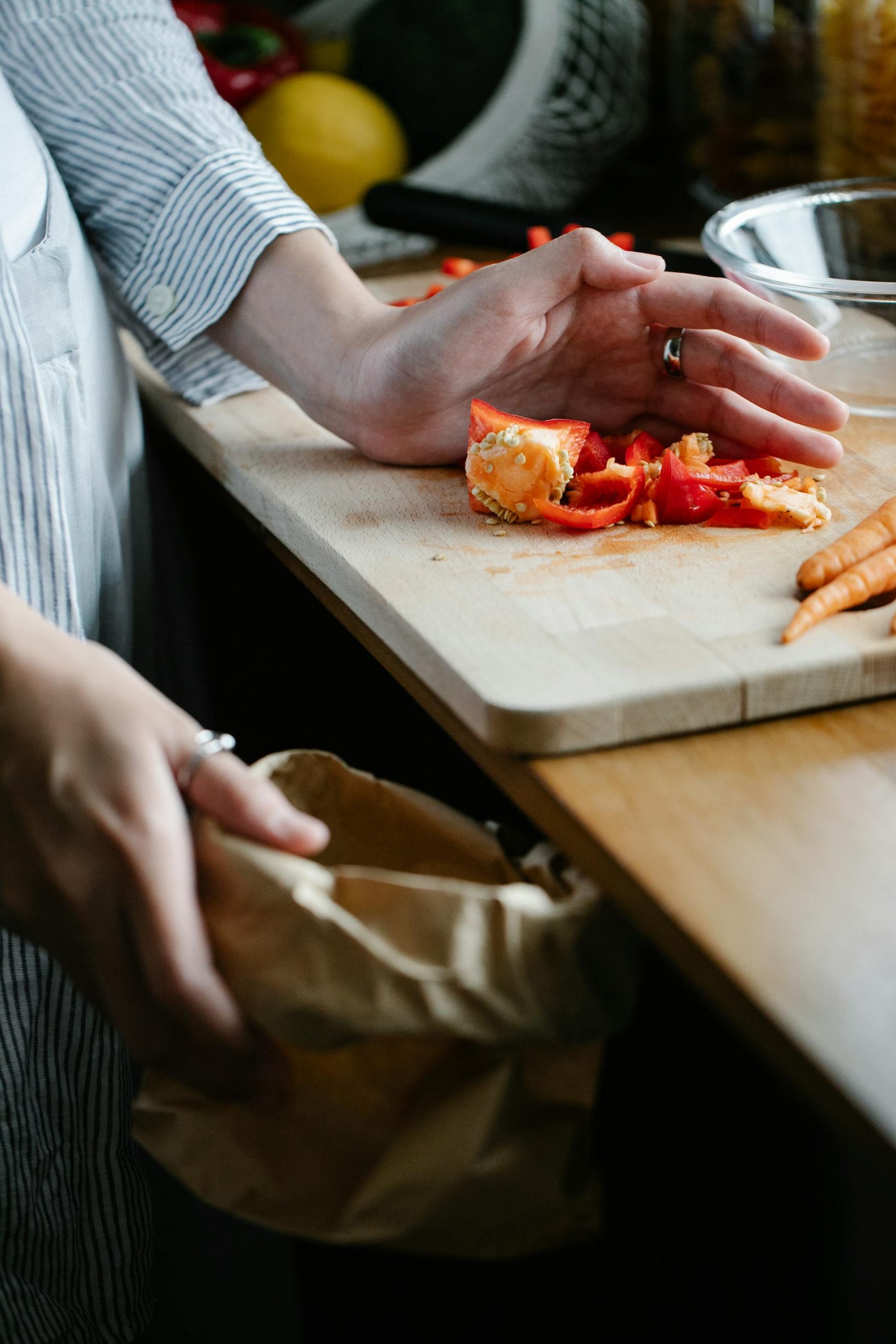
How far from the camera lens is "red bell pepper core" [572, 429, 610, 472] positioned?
0.92 metres

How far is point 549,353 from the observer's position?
976 millimetres

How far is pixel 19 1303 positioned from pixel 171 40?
3.65 ft

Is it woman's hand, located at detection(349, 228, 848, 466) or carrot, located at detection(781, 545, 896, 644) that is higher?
woman's hand, located at detection(349, 228, 848, 466)

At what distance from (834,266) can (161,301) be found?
26.7 inches

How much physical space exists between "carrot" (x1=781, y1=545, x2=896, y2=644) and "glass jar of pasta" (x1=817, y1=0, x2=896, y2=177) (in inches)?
29.6

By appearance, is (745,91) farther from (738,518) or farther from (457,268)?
(738,518)

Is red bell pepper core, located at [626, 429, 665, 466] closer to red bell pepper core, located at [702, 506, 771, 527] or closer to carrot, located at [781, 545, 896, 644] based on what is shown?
red bell pepper core, located at [702, 506, 771, 527]

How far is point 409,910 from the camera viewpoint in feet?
1.78

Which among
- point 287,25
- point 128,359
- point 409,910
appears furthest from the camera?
point 287,25

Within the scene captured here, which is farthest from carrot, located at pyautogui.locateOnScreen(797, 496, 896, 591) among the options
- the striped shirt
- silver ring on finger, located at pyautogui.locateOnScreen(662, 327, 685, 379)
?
the striped shirt

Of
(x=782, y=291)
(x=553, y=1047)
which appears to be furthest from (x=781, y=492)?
(x=553, y=1047)

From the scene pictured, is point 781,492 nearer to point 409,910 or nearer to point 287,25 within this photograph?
point 409,910

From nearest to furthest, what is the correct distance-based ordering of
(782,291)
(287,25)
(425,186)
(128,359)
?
(782,291) → (128,359) → (425,186) → (287,25)

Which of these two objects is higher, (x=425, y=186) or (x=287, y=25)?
(x=287, y=25)
